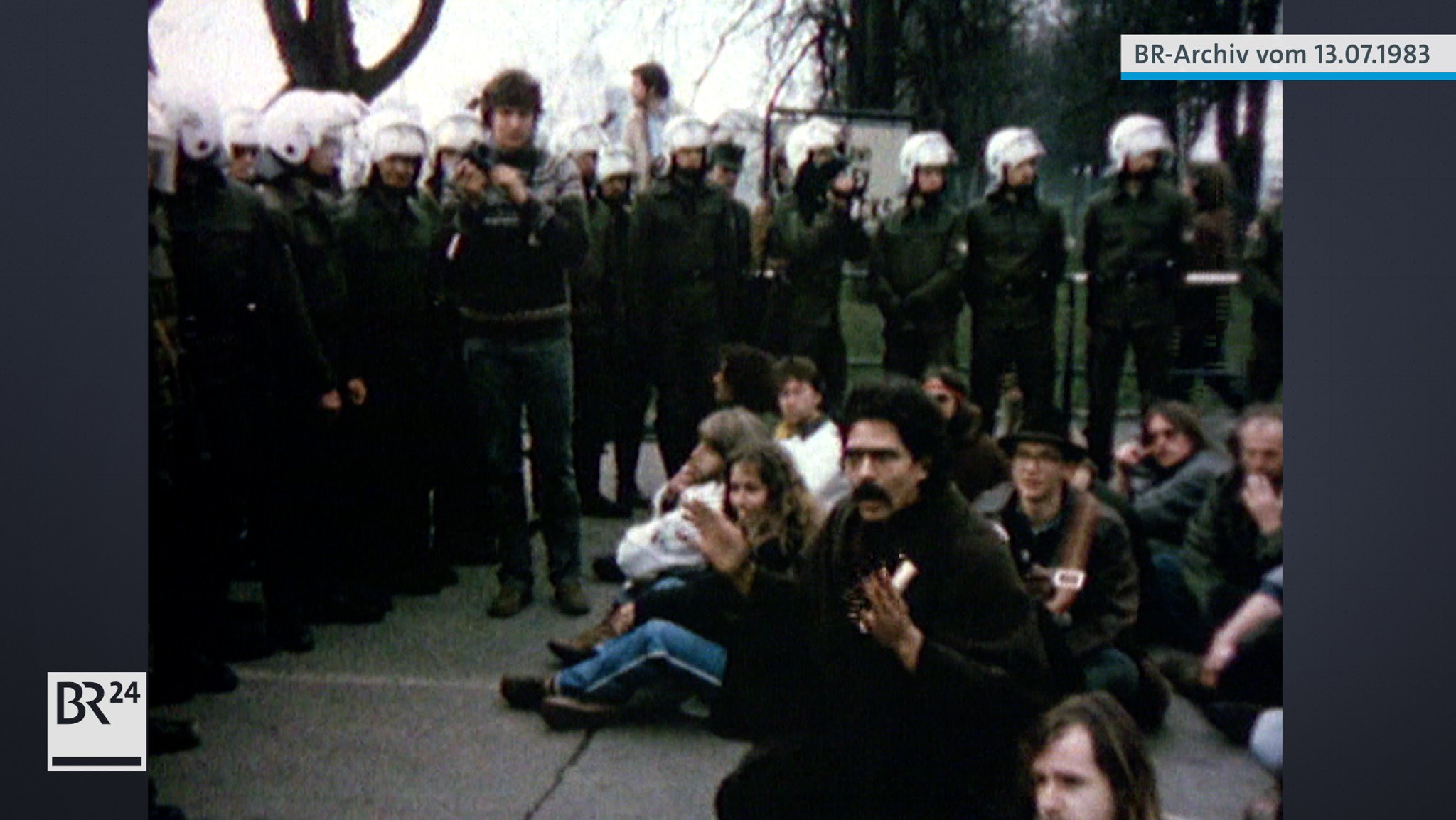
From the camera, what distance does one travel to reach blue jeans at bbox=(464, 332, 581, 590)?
362 centimetres

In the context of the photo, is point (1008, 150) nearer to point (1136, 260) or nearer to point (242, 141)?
point (1136, 260)

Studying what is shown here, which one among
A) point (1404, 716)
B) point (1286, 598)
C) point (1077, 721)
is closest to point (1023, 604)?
point (1077, 721)

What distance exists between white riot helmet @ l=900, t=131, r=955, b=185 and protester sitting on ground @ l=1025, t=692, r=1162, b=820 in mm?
854

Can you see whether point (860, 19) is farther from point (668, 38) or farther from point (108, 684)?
point (108, 684)

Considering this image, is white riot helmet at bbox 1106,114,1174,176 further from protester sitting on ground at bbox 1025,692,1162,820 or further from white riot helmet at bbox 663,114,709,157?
protester sitting on ground at bbox 1025,692,1162,820

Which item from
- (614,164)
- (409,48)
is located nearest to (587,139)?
(614,164)

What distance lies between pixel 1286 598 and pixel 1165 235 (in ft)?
1.93

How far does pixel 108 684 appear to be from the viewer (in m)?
3.40

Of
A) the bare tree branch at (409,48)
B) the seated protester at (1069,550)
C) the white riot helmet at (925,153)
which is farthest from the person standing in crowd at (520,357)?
the seated protester at (1069,550)

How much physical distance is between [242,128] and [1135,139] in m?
1.46

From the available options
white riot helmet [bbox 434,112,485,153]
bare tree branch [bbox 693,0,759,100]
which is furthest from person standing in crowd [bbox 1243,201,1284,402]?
white riot helmet [bbox 434,112,485,153]

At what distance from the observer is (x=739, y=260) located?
3484 mm

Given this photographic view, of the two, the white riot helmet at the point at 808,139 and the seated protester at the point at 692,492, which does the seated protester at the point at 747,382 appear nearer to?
the seated protester at the point at 692,492
